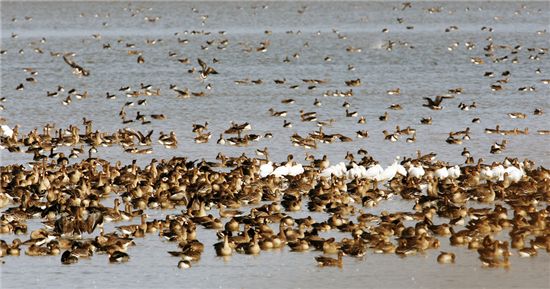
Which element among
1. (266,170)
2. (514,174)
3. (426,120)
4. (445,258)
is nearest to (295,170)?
(266,170)

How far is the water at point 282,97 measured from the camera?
1908cm

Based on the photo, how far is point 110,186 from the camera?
25.2 m

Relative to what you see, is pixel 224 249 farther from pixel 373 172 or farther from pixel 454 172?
pixel 454 172

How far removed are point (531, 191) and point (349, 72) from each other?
32706mm

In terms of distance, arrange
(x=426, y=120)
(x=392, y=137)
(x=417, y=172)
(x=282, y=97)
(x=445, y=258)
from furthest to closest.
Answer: (x=282, y=97) → (x=426, y=120) → (x=392, y=137) → (x=417, y=172) → (x=445, y=258)

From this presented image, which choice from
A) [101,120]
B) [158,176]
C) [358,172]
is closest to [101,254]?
[158,176]

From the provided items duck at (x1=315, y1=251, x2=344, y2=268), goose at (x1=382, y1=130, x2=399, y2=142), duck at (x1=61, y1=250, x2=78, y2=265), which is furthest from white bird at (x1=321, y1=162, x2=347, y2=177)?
duck at (x1=61, y1=250, x2=78, y2=265)

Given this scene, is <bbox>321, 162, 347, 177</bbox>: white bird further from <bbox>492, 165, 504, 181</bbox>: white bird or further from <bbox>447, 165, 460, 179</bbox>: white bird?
<bbox>492, 165, 504, 181</bbox>: white bird

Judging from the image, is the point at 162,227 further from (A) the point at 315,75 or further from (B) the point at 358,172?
(A) the point at 315,75

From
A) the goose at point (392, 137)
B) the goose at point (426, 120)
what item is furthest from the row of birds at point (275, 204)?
the goose at point (426, 120)

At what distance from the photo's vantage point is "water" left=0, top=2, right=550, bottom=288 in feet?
62.6

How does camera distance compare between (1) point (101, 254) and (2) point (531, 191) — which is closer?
(1) point (101, 254)

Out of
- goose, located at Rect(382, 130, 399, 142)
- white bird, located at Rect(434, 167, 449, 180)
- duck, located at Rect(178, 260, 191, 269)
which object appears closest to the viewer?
duck, located at Rect(178, 260, 191, 269)

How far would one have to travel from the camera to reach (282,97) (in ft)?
150
